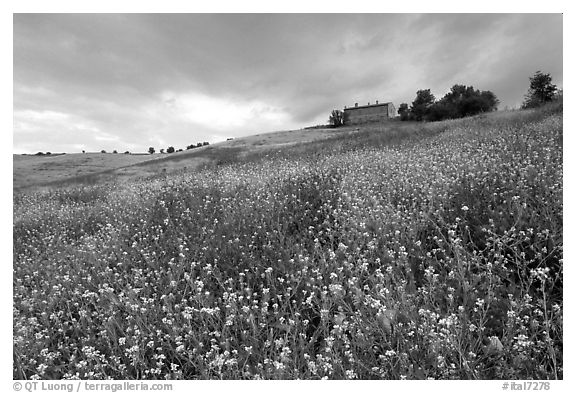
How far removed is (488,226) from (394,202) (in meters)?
1.49

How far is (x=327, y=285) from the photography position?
300 centimetres

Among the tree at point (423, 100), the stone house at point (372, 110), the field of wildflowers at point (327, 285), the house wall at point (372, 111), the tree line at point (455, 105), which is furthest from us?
the house wall at point (372, 111)

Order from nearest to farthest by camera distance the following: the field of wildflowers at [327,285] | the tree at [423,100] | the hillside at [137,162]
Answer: the field of wildflowers at [327,285] → the tree at [423,100] → the hillside at [137,162]

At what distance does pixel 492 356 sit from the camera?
2.16 meters

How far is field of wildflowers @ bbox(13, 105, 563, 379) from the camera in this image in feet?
7.23

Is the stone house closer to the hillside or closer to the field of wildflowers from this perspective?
the field of wildflowers

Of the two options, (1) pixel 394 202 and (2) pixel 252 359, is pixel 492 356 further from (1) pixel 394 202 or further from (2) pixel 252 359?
(1) pixel 394 202

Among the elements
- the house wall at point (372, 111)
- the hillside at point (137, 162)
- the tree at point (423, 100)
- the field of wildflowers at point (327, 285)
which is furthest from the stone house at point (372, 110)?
the hillside at point (137, 162)

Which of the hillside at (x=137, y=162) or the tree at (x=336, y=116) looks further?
the hillside at (x=137, y=162)

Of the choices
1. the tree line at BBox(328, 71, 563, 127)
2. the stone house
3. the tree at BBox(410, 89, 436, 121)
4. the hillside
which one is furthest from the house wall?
the hillside

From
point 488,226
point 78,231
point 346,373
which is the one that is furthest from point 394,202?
point 78,231

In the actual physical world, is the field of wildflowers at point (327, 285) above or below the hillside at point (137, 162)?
below

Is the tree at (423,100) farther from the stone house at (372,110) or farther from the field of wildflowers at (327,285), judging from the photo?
the field of wildflowers at (327,285)

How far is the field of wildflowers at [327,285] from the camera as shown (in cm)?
221
